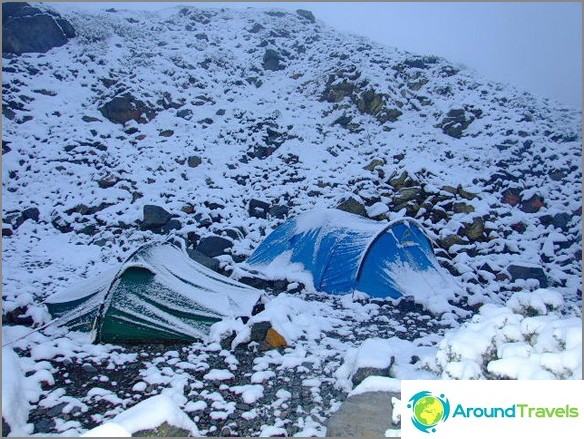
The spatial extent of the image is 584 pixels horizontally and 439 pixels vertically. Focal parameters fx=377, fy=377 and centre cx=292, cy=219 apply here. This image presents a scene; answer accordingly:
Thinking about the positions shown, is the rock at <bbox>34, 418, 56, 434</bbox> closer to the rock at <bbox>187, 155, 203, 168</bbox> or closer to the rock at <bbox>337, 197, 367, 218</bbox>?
the rock at <bbox>337, 197, 367, 218</bbox>

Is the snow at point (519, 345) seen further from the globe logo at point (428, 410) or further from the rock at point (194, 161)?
the rock at point (194, 161)

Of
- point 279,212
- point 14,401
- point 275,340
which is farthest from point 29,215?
point 275,340

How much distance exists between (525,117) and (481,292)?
404 inches

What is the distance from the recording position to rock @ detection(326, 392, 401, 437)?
10.4ft

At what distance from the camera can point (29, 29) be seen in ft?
55.8

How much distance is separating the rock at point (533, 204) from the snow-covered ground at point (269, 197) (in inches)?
1.6

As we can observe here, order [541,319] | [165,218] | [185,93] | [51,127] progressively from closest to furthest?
[541,319]
[165,218]
[51,127]
[185,93]

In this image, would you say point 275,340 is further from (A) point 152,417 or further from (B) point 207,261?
(B) point 207,261

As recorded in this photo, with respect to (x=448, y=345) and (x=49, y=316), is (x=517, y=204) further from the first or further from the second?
(x=49, y=316)

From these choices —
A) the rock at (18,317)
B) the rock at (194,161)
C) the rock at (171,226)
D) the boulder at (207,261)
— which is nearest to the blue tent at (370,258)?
the boulder at (207,261)

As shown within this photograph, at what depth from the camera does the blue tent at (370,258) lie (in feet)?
23.1

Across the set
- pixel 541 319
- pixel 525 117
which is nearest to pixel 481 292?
pixel 541 319

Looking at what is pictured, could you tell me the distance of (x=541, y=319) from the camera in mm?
3188

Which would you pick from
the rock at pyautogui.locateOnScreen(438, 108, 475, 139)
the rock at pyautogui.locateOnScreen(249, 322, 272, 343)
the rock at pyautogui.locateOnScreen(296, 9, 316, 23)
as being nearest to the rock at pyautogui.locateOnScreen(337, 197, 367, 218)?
the rock at pyautogui.locateOnScreen(249, 322, 272, 343)
